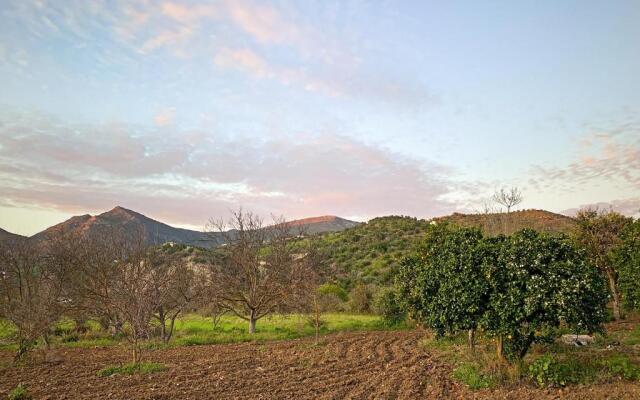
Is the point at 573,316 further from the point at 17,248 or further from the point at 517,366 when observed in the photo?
the point at 17,248

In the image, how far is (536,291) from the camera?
1184cm

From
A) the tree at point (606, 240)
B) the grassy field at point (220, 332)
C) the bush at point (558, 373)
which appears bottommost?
the grassy field at point (220, 332)

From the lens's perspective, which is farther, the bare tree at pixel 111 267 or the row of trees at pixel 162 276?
the row of trees at pixel 162 276

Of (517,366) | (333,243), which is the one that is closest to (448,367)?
(517,366)

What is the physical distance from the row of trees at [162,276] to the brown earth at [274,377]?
174 inches

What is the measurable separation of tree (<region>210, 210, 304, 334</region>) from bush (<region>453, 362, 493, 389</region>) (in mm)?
15909

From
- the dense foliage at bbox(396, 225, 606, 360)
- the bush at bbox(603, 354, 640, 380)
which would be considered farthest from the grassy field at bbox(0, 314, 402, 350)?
the bush at bbox(603, 354, 640, 380)

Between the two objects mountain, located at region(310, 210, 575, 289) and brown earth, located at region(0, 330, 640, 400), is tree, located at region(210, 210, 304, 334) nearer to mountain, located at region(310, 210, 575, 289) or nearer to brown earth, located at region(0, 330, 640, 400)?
brown earth, located at region(0, 330, 640, 400)

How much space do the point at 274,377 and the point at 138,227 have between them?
1753cm

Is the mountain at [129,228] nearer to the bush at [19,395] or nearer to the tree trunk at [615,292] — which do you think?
the bush at [19,395]

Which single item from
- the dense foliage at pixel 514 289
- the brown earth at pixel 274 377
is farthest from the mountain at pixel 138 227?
the dense foliage at pixel 514 289

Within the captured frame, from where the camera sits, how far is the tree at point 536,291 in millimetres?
11539

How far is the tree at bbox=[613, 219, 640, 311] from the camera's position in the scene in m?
25.2

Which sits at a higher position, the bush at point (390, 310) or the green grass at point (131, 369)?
the bush at point (390, 310)
